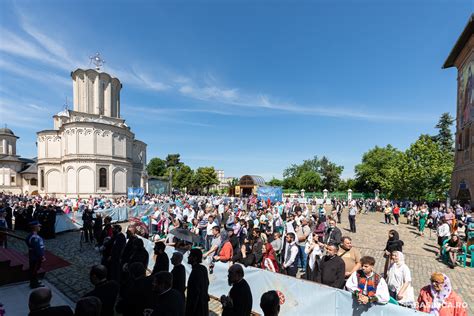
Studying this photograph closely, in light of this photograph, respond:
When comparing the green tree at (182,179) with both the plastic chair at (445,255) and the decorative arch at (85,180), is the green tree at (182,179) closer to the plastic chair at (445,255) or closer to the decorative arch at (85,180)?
the decorative arch at (85,180)

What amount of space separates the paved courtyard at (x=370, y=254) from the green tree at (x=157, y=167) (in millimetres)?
81894

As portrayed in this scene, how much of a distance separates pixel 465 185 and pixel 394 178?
446 inches

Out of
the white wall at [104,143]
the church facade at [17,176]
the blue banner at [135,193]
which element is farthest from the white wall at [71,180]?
the church facade at [17,176]

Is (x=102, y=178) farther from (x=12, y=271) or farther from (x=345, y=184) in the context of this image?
(x=345, y=184)

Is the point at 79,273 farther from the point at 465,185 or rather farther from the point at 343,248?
the point at 465,185

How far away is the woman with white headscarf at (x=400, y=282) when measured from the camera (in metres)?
4.46

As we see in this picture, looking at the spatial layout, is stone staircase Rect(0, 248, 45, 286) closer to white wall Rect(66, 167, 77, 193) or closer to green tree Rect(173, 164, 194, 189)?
white wall Rect(66, 167, 77, 193)

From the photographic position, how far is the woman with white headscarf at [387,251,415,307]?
4.46 meters

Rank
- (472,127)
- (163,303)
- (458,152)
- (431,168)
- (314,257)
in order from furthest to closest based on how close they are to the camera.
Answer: (431,168) < (458,152) < (472,127) < (314,257) < (163,303)

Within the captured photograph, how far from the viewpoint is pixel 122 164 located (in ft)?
137

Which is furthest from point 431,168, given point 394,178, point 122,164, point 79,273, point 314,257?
point 122,164

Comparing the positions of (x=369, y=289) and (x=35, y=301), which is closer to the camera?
(x=35, y=301)

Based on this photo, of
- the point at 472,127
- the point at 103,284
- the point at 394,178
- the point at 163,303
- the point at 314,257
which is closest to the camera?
the point at 163,303

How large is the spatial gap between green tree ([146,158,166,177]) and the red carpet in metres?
86.4
